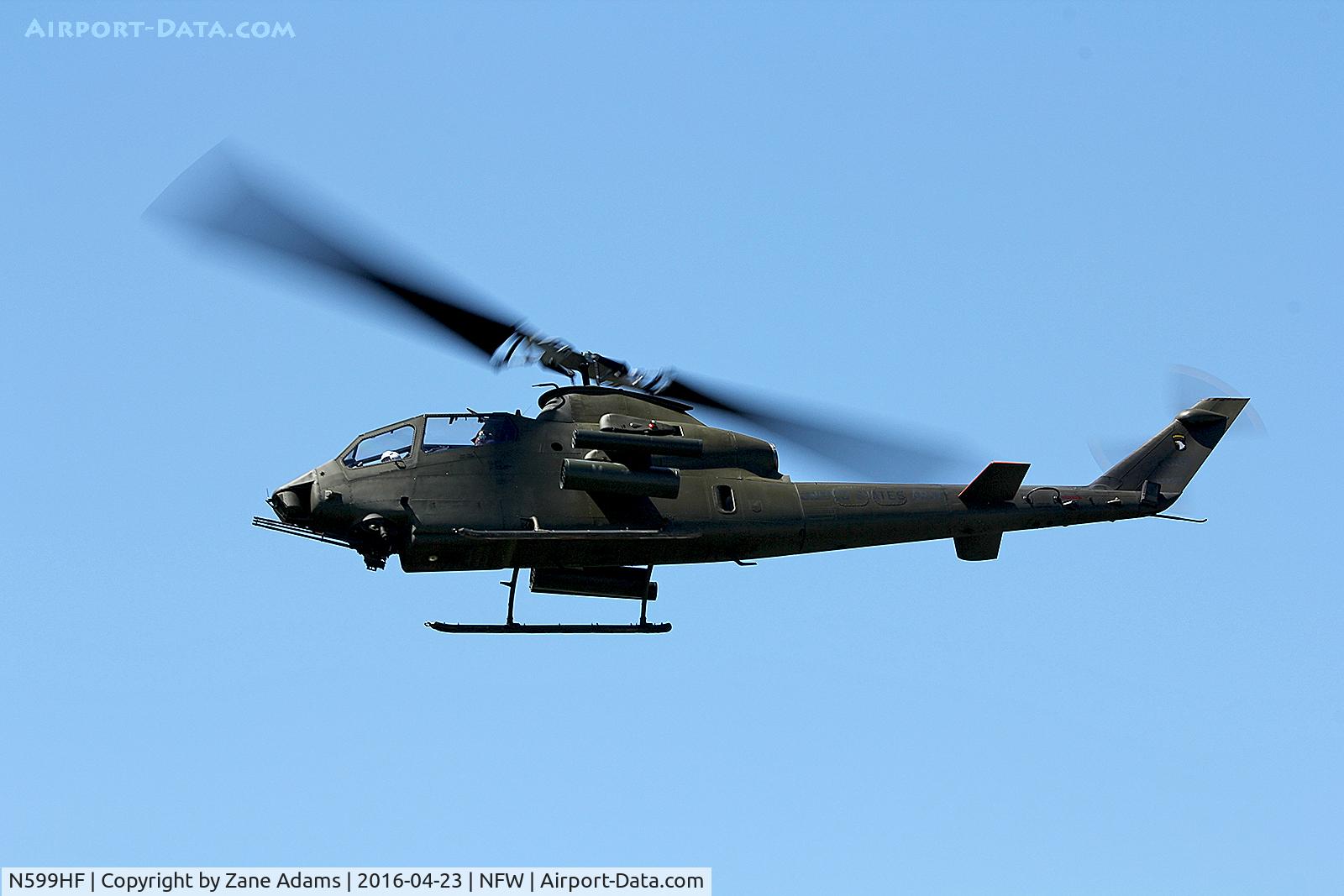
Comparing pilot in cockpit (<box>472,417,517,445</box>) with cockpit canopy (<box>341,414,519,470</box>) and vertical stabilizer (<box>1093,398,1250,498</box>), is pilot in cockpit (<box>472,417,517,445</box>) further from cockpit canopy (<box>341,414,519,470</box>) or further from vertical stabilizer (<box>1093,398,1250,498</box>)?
vertical stabilizer (<box>1093,398,1250,498</box>)

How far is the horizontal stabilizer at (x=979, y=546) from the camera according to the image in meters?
21.2

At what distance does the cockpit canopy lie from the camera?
18641 mm

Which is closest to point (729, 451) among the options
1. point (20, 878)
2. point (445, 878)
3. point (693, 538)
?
point (693, 538)

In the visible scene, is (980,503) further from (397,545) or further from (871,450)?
(397,545)

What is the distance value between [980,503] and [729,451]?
3.58 m

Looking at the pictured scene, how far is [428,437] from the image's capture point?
61.7ft

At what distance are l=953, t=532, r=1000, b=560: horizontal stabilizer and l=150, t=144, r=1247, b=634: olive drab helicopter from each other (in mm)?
20

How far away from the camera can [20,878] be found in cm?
1870

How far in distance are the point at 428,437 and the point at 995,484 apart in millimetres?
7567

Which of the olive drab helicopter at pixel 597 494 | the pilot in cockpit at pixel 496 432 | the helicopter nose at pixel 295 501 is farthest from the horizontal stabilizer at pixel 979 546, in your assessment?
the helicopter nose at pixel 295 501

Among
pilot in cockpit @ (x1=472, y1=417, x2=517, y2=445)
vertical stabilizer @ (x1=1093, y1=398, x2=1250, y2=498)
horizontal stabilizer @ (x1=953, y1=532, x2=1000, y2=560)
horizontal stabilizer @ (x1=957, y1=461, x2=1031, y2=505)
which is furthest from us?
vertical stabilizer @ (x1=1093, y1=398, x2=1250, y2=498)

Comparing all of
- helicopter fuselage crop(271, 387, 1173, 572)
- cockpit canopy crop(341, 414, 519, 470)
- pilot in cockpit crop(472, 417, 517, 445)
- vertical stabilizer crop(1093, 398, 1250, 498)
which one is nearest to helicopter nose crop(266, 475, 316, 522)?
helicopter fuselage crop(271, 387, 1173, 572)

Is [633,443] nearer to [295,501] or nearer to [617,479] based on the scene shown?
[617,479]

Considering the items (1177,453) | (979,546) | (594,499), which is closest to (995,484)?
(979,546)
